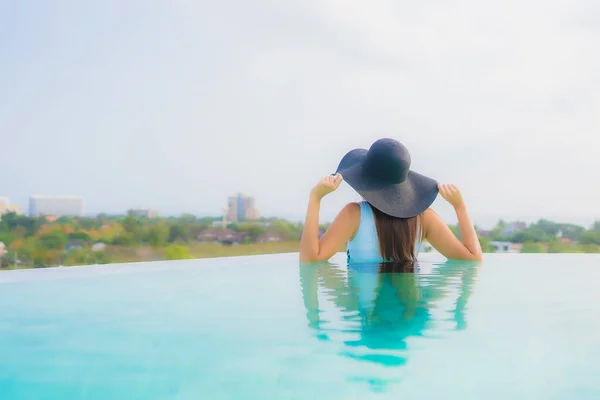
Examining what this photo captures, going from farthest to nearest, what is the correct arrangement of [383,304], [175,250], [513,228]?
[175,250] → [513,228] → [383,304]

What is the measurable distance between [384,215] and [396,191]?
0.62ft

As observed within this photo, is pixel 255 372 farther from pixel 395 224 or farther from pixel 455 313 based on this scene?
pixel 395 224

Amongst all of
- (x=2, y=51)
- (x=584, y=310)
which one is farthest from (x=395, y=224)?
(x=2, y=51)

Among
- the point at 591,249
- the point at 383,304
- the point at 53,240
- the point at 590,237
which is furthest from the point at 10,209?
the point at 383,304

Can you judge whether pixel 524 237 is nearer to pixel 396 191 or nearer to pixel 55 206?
pixel 396 191

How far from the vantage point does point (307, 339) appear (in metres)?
2.09

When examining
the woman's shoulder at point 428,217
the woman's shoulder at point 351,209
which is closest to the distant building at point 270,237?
the woman's shoulder at point 428,217

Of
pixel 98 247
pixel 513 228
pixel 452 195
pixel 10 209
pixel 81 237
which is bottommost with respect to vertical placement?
pixel 98 247

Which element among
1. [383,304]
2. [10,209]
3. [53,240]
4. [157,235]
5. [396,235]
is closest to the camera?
[383,304]

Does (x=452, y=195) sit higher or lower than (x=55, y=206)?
lower

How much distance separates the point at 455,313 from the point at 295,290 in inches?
40.9

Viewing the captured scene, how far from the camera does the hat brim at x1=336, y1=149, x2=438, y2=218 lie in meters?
4.00

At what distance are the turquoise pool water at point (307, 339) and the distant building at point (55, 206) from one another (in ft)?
142

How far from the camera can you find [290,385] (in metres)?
1.64
